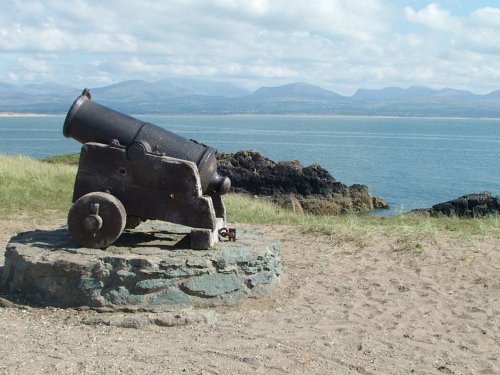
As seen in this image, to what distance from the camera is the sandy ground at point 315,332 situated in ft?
16.8

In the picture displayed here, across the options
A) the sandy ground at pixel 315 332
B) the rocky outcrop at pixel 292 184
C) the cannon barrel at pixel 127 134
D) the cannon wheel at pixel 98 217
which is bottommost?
the rocky outcrop at pixel 292 184

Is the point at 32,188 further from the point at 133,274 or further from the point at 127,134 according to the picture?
the point at 133,274

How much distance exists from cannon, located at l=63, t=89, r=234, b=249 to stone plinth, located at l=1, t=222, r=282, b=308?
22cm

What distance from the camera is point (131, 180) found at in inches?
266

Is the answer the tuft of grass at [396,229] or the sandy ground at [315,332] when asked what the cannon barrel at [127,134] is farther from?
the tuft of grass at [396,229]

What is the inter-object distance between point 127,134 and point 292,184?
1871 centimetres

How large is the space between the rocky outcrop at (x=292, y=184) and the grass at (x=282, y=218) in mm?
8912

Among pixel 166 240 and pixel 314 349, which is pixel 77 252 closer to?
pixel 166 240

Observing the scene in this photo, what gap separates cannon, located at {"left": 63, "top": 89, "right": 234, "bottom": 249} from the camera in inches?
260

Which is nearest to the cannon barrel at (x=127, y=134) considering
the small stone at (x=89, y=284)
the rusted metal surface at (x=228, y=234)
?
the rusted metal surface at (x=228, y=234)

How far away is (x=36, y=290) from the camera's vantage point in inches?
251

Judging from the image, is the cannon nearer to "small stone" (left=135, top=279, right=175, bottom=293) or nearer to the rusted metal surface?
the rusted metal surface

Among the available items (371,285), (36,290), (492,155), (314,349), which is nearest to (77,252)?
(36,290)

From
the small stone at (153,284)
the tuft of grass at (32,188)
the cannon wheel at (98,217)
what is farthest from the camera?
the tuft of grass at (32,188)
